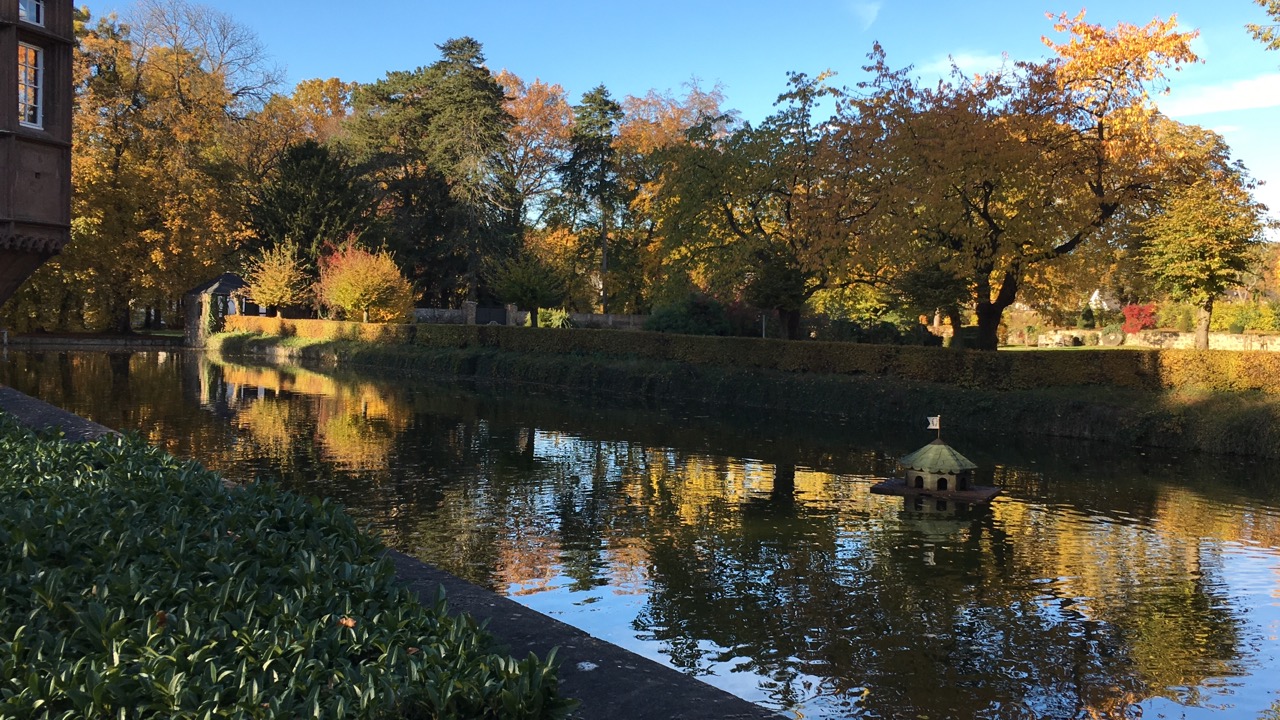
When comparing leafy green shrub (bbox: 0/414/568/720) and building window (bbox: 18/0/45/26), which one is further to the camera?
building window (bbox: 18/0/45/26)

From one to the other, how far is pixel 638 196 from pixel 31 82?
41.6 metres

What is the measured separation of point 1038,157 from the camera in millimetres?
25391

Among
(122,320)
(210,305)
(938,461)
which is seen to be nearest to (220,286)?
(210,305)

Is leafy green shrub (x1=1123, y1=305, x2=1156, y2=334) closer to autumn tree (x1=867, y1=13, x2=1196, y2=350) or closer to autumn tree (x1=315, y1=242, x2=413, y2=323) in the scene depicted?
autumn tree (x1=867, y1=13, x2=1196, y2=350)

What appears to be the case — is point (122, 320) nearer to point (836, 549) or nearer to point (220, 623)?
point (836, 549)

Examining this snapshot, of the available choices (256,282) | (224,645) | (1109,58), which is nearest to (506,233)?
(256,282)

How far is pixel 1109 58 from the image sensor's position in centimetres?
2633

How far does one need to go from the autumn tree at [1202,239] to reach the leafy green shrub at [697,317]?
1514 centimetres

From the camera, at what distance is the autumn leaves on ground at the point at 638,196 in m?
26.4

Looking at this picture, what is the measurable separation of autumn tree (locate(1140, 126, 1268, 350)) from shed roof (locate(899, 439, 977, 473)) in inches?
714

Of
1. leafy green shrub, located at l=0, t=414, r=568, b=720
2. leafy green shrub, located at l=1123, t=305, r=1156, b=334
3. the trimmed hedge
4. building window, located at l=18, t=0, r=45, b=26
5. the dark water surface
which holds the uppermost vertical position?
building window, located at l=18, t=0, r=45, b=26

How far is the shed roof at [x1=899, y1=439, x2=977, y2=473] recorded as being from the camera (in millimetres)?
14859

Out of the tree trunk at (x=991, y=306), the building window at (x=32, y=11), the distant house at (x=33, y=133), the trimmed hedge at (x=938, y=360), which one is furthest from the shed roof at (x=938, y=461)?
the building window at (x=32, y=11)

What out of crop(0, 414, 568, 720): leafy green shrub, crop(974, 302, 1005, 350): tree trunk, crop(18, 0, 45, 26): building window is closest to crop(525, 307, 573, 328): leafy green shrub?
crop(974, 302, 1005, 350): tree trunk
